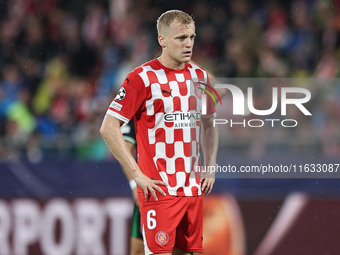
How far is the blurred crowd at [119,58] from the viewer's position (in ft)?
19.9

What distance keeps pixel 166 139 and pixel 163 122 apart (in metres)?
0.10

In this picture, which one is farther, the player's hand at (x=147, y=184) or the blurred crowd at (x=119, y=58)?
Answer: the blurred crowd at (x=119, y=58)

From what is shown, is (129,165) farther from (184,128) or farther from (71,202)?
(71,202)

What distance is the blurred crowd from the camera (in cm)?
605

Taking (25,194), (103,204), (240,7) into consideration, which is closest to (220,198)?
(103,204)

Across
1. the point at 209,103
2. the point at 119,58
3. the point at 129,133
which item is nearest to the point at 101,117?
the point at 119,58

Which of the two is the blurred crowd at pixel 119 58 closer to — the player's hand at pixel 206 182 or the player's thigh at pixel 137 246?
the player's thigh at pixel 137 246

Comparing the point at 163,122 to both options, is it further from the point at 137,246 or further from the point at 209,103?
the point at 137,246

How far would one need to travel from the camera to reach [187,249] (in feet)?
14.1

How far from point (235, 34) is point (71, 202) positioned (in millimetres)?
3056

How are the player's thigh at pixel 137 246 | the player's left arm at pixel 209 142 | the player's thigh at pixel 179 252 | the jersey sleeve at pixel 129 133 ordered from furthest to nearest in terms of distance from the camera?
the player's thigh at pixel 137 246 < the jersey sleeve at pixel 129 133 < the player's left arm at pixel 209 142 < the player's thigh at pixel 179 252

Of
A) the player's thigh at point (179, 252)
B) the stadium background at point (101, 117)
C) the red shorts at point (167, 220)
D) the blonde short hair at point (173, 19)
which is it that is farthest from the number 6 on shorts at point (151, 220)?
the stadium background at point (101, 117)

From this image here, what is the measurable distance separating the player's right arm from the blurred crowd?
194 centimetres

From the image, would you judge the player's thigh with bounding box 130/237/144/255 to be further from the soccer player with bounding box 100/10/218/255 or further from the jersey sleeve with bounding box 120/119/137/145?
the soccer player with bounding box 100/10/218/255
